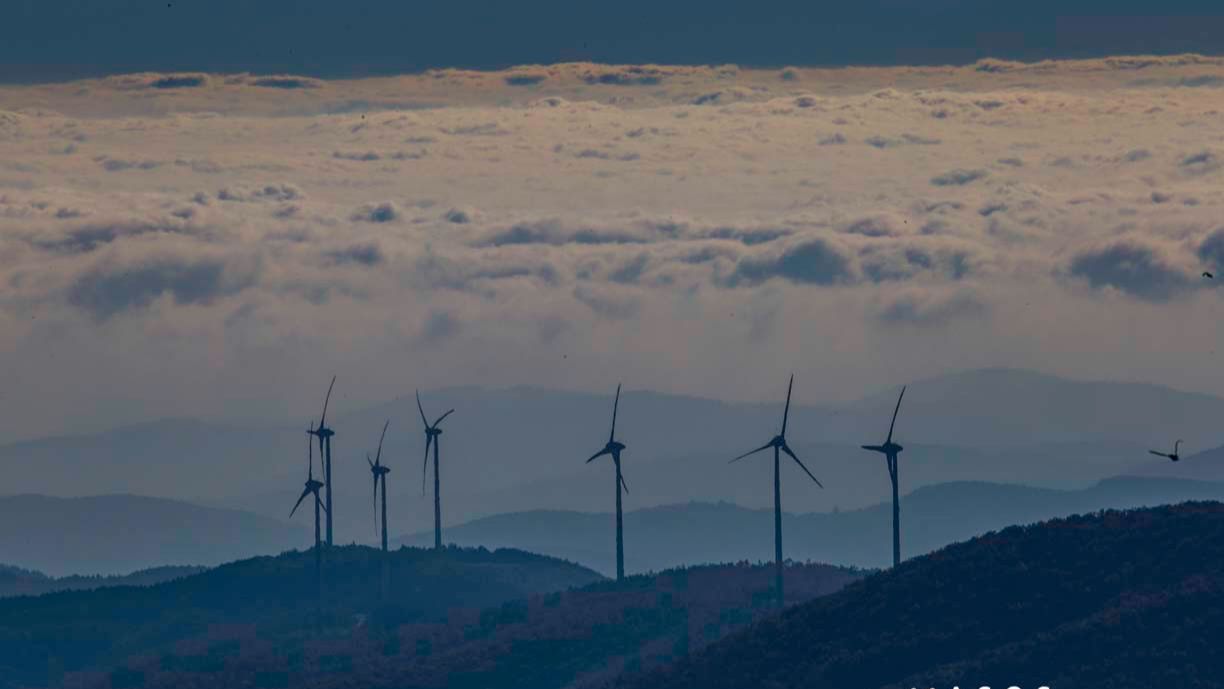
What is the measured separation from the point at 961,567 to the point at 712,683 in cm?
2266

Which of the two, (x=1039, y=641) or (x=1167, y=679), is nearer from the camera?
(x=1167, y=679)

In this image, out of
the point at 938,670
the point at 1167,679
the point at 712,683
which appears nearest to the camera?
the point at 1167,679

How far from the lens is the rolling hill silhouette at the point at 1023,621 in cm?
16750

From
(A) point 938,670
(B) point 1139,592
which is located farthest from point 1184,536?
(A) point 938,670

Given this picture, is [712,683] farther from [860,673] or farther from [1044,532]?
[1044,532]

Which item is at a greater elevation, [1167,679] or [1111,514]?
[1111,514]

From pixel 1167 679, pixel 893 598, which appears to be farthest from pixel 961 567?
pixel 1167 679

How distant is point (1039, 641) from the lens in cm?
17338

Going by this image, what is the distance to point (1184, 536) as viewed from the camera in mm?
188625

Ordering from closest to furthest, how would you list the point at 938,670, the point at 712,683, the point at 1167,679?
the point at 1167,679, the point at 938,670, the point at 712,683

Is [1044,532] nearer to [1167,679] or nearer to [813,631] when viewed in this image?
[813,631]

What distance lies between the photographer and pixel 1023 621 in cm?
18062

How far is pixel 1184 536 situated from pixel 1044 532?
41.1ft

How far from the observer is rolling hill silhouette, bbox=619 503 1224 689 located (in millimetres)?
167500
